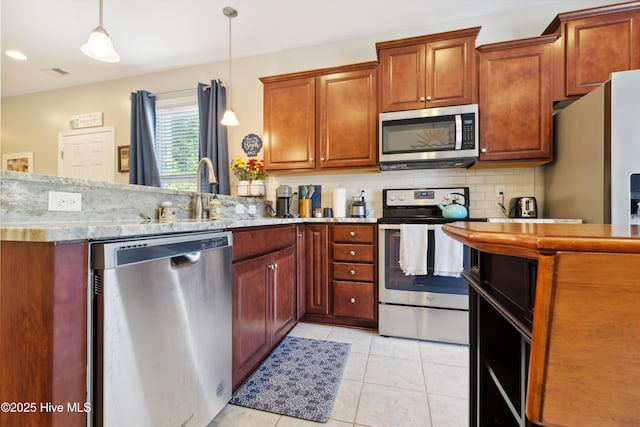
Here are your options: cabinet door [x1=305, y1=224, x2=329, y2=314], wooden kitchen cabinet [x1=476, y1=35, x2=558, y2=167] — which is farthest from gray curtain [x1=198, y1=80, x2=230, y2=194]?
wooden kitchen cabinet [x1=476, y1=35, x2=558, y2=167]

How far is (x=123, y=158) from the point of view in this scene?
3.67 meters

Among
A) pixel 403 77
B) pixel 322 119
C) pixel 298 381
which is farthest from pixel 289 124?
pixel 298 381

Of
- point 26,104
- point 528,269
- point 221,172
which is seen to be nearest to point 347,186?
point 221,172

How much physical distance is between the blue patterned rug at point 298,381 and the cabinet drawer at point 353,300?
32 centimetres

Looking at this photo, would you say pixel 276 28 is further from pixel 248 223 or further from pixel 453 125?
pixel 248 223

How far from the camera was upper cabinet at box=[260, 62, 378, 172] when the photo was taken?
249cm

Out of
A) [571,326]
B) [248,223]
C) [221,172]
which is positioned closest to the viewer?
[571,326]

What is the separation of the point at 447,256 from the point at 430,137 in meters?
1.02

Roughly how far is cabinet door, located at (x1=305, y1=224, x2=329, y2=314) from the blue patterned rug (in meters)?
0.38

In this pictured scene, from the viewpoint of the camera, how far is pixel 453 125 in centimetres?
226

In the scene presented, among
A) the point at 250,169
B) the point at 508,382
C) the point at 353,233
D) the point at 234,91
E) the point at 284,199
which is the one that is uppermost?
the point at 234,91

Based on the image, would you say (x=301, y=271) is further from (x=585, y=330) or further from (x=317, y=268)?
(x=585, y=330)

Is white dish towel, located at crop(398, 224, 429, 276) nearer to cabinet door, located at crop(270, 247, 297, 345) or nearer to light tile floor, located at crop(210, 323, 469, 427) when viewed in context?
light tile floor, located at crop(210, 323, 469, 427)

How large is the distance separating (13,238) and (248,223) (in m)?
0.90
